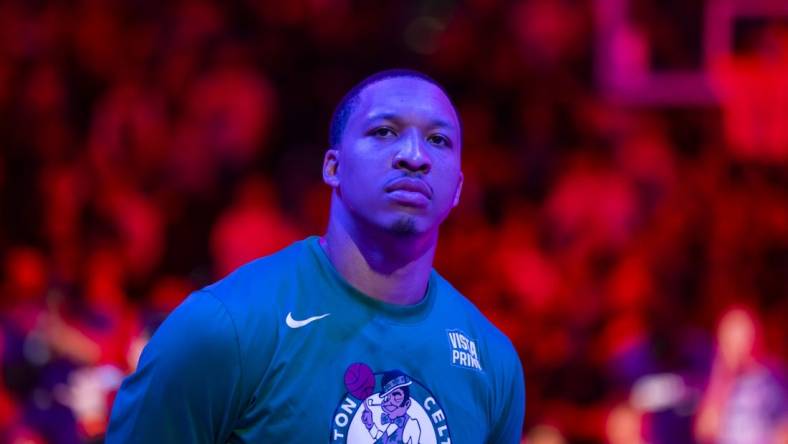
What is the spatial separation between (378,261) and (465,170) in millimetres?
6782

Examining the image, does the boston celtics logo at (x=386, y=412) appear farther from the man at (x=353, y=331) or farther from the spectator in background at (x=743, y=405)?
the spectator in background at (x=743, y=405)

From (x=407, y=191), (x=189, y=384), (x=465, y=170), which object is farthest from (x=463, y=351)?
(x=465, y=170)

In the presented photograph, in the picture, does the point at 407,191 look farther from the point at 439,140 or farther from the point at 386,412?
the point at 386,412

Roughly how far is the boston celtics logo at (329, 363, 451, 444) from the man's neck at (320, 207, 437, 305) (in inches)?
8.0

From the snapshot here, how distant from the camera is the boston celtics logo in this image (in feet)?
7.32

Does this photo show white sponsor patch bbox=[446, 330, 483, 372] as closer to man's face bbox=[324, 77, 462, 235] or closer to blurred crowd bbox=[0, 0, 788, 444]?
man's face bbox=[324, 77, 462, 235]

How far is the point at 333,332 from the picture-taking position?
233 cm

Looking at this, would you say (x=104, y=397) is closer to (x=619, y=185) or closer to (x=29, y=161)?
(x=29, y=161)

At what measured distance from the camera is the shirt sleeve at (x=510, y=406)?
8.38 feet

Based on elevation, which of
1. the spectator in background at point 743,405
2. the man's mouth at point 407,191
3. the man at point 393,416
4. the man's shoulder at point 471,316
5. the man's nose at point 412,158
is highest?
the spectator in background at point 743,405

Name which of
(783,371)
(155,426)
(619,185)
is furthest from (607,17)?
(155,426)

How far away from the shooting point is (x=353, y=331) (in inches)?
92.6

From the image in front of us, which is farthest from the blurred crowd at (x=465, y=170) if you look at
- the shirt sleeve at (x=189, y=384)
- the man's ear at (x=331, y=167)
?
the shirt sleeve at (x=189, y=384)

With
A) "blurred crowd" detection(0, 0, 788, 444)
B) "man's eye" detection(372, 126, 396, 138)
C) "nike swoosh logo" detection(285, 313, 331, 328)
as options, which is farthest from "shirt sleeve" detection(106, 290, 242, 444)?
"blurred crowd" detection(0, 0, 788, 444)
